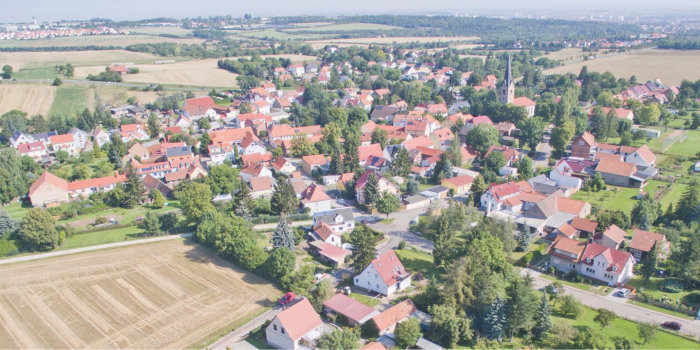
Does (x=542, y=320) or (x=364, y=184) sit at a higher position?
(x=364, y=184)

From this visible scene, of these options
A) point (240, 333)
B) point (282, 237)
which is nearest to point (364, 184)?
point (282, 237)

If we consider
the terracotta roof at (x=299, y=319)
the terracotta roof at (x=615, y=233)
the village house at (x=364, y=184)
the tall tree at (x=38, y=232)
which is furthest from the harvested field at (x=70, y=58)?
the terracotta roof at (x=615, y=233)

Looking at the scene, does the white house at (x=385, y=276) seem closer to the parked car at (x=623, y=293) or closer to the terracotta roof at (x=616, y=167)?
the parked car at (x=623, y=293)

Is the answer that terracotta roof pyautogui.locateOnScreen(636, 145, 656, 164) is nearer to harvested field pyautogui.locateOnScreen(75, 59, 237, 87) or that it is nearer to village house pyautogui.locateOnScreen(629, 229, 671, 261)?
village house pyautogui.locateOnScreen(629, 229, 671, 261)

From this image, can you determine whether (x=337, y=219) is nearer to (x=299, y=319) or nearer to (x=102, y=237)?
(x=299, y=319)

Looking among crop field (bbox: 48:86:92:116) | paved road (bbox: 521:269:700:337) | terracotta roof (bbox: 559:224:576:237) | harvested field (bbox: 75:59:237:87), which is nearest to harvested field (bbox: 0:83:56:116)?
crop field (bbox: 48:86:92:116)

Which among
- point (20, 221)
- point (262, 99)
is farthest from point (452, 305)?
point (262, 99)
